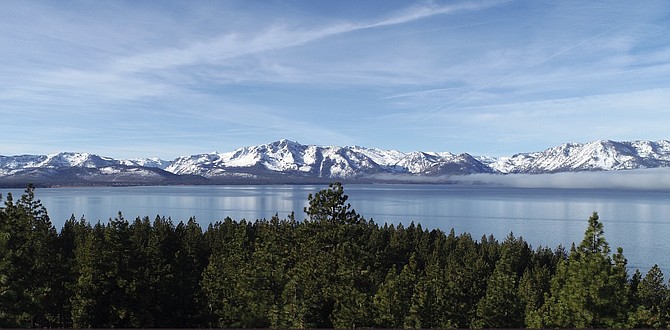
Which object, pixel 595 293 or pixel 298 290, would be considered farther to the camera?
pixel 298 290

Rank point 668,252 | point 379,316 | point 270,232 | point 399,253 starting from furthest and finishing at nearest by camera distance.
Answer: point 668,252
point 399,253
point 270,232
point 379,316

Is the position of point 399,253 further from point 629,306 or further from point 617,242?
point 617,242

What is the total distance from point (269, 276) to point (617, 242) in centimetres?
16674

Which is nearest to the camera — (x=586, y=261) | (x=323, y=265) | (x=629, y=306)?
(x=586, y=261)

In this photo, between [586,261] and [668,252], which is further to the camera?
[668,252]

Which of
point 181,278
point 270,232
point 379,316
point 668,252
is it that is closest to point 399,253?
point 270,232

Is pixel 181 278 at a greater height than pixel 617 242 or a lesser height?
greater

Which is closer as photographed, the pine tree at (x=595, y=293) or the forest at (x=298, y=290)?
the pine tree at (x=595, y=293)

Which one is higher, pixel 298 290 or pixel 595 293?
pixel 595 293

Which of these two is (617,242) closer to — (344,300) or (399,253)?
(399,253)

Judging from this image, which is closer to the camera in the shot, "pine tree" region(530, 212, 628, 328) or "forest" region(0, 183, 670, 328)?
"pine tree" region(530, 212, 628, 328)

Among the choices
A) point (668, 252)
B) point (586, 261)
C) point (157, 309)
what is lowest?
point (668, 252)

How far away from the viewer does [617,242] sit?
564ft

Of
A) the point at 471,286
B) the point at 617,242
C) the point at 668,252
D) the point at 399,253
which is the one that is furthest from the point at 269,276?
the point at 617,242
